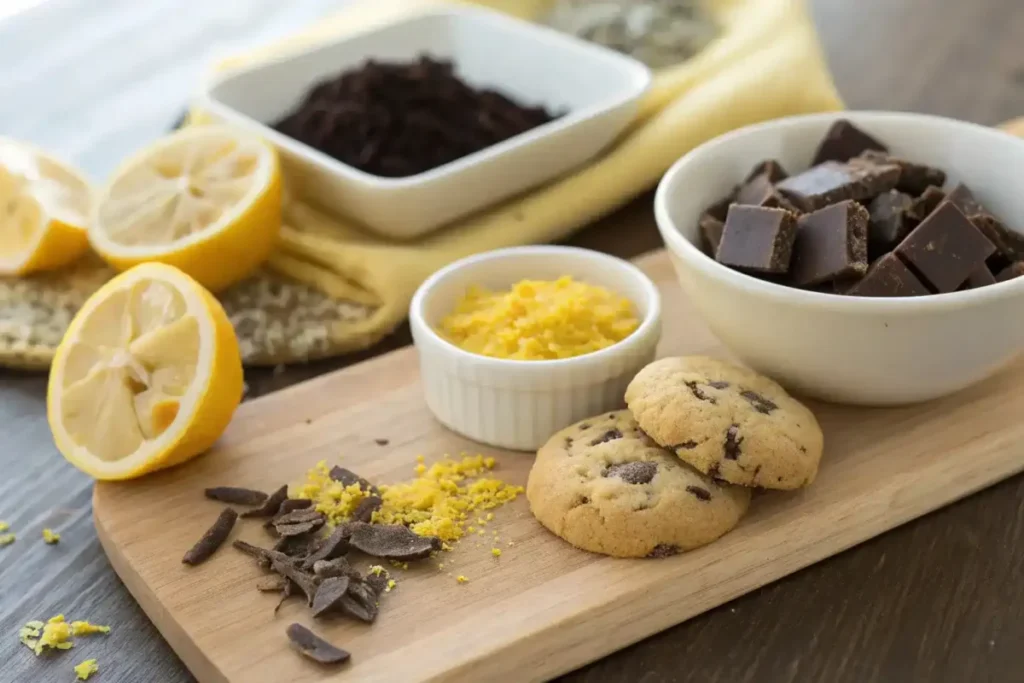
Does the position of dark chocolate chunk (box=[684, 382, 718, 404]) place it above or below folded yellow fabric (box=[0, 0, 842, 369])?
above

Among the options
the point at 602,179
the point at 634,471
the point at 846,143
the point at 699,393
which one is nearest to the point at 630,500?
the point at 634,471

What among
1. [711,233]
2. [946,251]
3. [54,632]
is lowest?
[54,632]

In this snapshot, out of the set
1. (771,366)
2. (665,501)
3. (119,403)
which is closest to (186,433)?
(119,403)

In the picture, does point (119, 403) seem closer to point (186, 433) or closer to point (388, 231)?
point (186, 433)

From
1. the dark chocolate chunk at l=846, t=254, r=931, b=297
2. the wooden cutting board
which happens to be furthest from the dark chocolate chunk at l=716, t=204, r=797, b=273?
the wooden cutting board

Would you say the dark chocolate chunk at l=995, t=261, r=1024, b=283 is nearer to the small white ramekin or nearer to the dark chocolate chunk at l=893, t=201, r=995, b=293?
the dark chocolate chunk at l=893, t=201, r=995, b=293

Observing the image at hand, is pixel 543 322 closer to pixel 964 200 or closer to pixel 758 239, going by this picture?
pixel 758 239

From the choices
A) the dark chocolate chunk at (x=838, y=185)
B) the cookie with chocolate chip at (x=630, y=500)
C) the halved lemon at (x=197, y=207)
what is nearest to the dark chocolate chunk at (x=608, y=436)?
the cookie with chocolate chip at (x=630, y=500)
